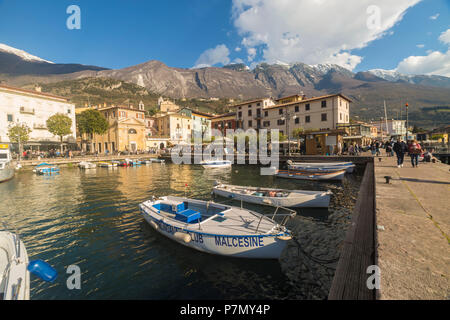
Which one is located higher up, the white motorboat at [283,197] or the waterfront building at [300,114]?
the waterfront building at [300,114]

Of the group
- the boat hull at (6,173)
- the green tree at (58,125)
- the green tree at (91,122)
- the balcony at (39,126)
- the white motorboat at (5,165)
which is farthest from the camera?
the green tree at (91,122)

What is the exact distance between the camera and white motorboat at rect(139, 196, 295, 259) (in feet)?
23.2

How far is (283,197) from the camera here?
13359mm

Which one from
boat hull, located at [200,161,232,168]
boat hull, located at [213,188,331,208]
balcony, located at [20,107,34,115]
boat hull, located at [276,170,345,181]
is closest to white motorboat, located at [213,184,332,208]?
boat hull, located at [213,188,331,208]

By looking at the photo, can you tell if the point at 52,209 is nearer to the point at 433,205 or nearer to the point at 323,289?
the point at 323,289

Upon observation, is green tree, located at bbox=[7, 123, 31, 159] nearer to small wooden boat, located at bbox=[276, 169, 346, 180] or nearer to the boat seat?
the boat seat

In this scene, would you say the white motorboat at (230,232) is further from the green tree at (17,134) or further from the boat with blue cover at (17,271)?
the green tree at (17,134)

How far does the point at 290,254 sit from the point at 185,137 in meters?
76.2

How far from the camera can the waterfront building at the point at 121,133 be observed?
62469 millimetres

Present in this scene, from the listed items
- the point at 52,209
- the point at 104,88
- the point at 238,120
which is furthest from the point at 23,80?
the point at 52,209

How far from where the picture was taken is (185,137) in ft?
264

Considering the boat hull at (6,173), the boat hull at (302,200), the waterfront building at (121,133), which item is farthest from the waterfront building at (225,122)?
the boat hull at (302,200)

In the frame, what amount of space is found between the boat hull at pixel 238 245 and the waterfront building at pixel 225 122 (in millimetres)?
61060

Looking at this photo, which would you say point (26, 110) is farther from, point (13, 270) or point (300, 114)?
point (300, 114)
